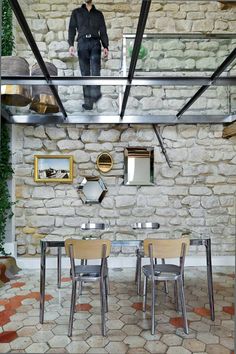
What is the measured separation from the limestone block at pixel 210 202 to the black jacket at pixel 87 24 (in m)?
2.90

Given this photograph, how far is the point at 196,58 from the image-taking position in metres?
4.23

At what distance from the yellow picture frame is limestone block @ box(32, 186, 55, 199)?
146mm

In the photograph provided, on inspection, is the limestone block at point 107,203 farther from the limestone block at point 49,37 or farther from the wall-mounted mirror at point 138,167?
the limestone block at point 49,37

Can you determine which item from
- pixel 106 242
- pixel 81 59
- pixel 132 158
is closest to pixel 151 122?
pixel 132 158

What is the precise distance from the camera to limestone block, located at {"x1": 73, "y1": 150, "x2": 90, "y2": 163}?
5270 millimetres

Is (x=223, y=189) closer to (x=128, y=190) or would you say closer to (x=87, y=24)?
(x=128, y=190)

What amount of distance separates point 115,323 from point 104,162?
2806mm

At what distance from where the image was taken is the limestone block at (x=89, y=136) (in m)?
5.29

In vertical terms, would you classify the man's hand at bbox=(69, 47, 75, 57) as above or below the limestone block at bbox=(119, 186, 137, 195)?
above

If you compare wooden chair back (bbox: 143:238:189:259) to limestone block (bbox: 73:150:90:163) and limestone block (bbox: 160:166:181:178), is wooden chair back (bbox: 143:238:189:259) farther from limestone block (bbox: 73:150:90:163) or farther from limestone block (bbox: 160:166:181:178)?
limestone block (bbox: 73:150:90:163)

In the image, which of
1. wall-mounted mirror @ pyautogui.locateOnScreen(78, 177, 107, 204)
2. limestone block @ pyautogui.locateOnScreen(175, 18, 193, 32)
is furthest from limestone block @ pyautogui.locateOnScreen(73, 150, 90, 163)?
limestone block @ pyautogui.locateOnScreen(175, 18, 193, 32)

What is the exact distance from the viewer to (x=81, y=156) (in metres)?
5.27

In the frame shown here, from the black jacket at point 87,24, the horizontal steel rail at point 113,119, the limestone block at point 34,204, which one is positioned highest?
the black jacket at point 87,24

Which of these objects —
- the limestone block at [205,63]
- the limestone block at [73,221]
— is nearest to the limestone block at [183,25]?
the limestone block at [205,63]
